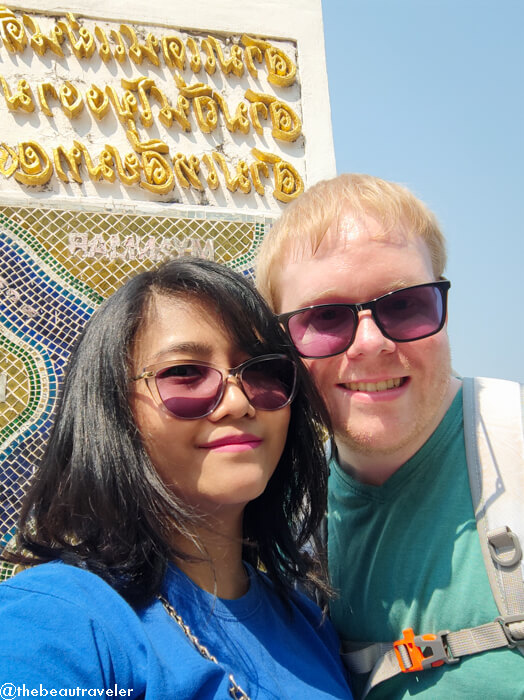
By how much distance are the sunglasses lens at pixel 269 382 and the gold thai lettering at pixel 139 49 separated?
277 cm

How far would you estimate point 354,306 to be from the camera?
57.4 inches

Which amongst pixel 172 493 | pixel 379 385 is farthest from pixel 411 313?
pixel 172 493

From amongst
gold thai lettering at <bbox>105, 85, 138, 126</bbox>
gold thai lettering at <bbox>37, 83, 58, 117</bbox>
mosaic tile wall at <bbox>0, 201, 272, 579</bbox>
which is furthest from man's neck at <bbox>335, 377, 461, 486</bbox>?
gold thai lettering at <bbox>37, 83, 58, 117</bbox>

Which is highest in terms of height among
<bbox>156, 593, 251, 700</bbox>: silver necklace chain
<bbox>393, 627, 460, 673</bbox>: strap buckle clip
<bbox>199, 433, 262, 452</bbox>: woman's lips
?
<bbox>199, 433, 262, 452</bbox>: woman's lips

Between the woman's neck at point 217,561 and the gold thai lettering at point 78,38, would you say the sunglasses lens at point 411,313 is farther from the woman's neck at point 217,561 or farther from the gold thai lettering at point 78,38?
the gold thai lettering at point 78,38

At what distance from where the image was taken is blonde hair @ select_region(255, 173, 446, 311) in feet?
5.17

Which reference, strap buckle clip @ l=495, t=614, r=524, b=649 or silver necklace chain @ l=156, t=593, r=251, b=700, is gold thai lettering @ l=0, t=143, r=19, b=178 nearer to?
silver necklace chain @ l=156, t=593, r=251, b=700

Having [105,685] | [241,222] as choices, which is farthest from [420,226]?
[241,222]

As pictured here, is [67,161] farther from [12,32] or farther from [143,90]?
[12,32]

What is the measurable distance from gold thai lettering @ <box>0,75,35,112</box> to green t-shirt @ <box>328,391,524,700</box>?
269cm

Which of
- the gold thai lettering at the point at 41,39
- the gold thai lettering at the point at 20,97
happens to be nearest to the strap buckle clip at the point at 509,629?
the gold thai lettering at the point at 20,97

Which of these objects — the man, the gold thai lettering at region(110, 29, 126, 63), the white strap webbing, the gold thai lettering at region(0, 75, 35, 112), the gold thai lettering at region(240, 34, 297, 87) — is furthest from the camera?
the gold thai lettering at region(240, 34, 297, 87)

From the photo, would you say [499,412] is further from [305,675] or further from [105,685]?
[105,685]

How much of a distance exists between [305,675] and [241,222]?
2592 millimetres
